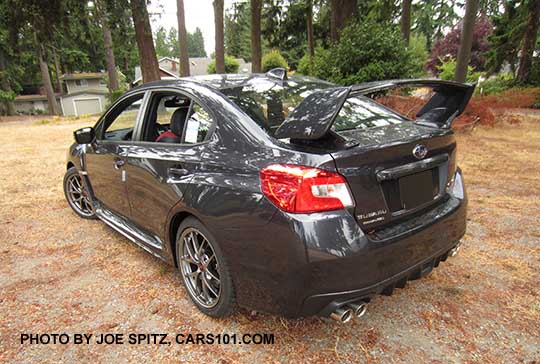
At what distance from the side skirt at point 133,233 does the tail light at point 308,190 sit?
1343 mm

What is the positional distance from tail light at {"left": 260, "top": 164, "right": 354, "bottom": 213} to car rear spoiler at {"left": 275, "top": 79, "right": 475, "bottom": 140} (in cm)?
18

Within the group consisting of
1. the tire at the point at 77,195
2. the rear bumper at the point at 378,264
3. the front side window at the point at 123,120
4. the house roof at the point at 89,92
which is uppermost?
the front side window at the point at 123,120

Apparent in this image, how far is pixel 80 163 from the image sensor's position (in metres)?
3.79

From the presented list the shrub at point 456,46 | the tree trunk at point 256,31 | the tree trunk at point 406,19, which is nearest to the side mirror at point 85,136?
the tree trunk at point 256,31

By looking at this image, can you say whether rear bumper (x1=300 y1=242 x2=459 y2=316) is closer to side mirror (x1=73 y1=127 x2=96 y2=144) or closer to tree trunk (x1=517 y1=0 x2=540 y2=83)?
side mirror (x1=73 y1=127 x2=96 y2=144)

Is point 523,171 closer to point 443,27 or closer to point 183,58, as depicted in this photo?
point 183,58

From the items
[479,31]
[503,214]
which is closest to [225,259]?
[503,214]

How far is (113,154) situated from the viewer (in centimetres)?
307

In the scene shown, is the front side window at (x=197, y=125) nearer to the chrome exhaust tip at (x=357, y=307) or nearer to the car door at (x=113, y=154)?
the car door at (x=113, y=154)

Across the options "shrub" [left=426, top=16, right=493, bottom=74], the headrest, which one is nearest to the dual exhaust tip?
the headrest

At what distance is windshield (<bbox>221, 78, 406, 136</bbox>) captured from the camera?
2189 millimetres

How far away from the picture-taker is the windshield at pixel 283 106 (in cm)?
219

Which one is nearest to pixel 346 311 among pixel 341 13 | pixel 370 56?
pixel 370 56

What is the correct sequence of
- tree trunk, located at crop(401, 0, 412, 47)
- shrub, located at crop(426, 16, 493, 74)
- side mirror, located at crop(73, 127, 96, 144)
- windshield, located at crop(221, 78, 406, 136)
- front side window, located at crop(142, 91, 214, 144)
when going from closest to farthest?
windshield, located at crop(221, 78, 406, 136), front side window, located at crop(142, 91, 214, 144), side mirror, located at crop(73, 127, 96, 144), tree trunk, located at crop(401, 0, 412, 47), shrub, located at crop(426, 16, 493, 74)
